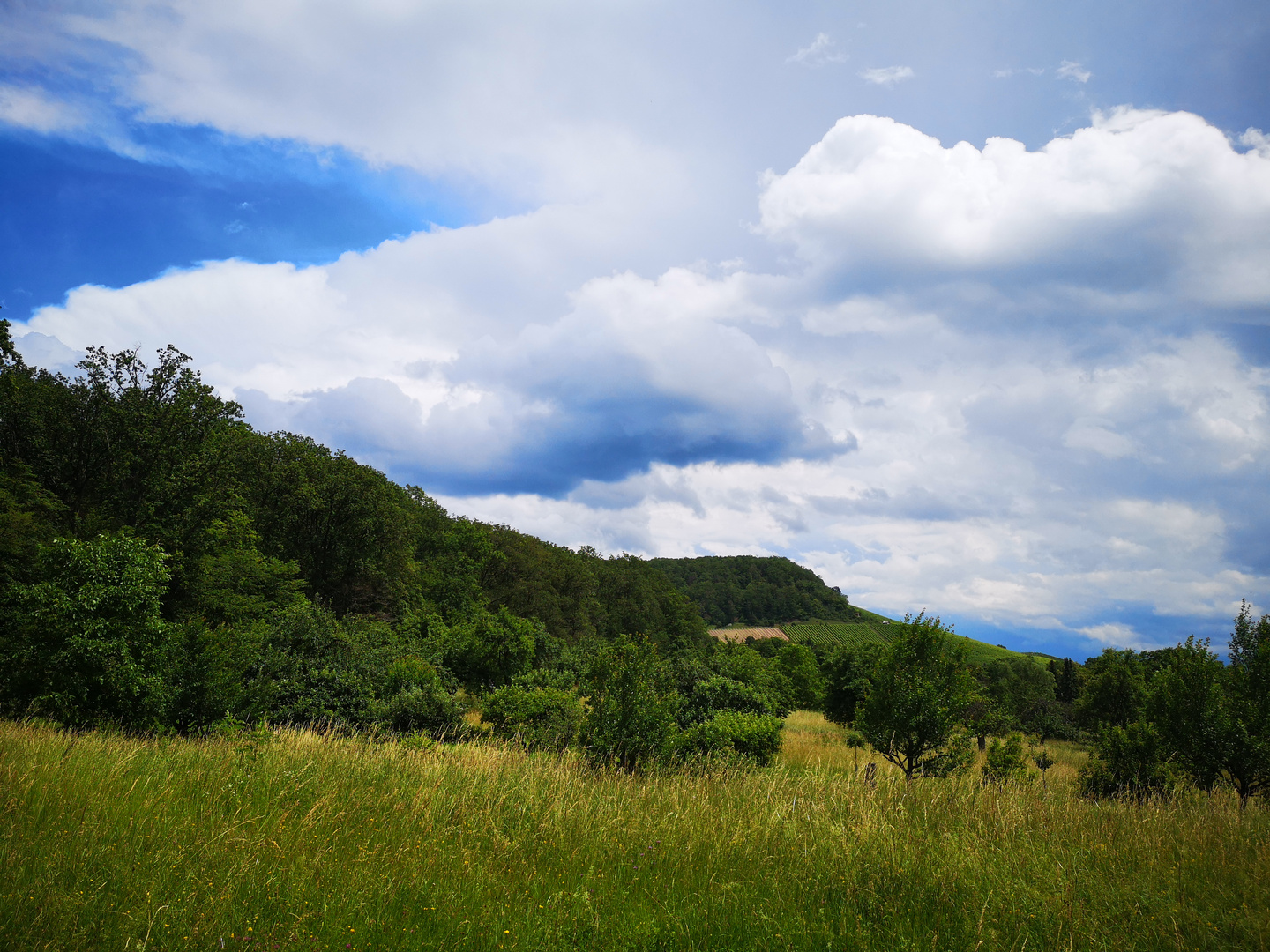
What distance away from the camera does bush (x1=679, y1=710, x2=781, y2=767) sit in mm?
15109

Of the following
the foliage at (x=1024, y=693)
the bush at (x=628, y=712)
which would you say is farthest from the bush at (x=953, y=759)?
the foliage at (x=1024, y=693)

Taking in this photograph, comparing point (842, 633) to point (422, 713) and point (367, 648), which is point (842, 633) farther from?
point (422, 713)

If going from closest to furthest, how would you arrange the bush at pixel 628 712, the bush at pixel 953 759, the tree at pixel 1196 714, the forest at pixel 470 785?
the forest at pixel 470 785 → the bush at pixel 628 712 → the bush at pixel 953 759 → the tree at pixel 1196 714

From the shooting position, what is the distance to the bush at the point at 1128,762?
50.1 feet

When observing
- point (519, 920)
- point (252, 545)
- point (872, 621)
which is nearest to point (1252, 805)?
point (519, 920)

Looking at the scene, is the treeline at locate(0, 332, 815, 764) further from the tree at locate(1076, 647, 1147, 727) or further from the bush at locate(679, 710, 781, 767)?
the tree at locate(1076, 647, 1147, 727)

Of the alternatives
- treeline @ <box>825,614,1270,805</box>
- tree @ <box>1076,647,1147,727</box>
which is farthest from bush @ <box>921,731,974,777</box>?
tree @ <box>1076,647,1147,727</box>

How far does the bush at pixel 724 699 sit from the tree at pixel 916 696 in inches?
198

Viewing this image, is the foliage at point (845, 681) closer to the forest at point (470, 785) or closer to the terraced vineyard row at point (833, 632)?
the forest at point (470, 785)

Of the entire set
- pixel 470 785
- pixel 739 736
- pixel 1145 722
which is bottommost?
pixel 739 736

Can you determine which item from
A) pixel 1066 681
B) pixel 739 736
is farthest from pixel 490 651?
pixel 1066 681

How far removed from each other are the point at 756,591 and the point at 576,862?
490 feet

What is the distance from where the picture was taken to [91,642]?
41.7 ft

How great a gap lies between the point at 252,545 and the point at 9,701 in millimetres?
22393
